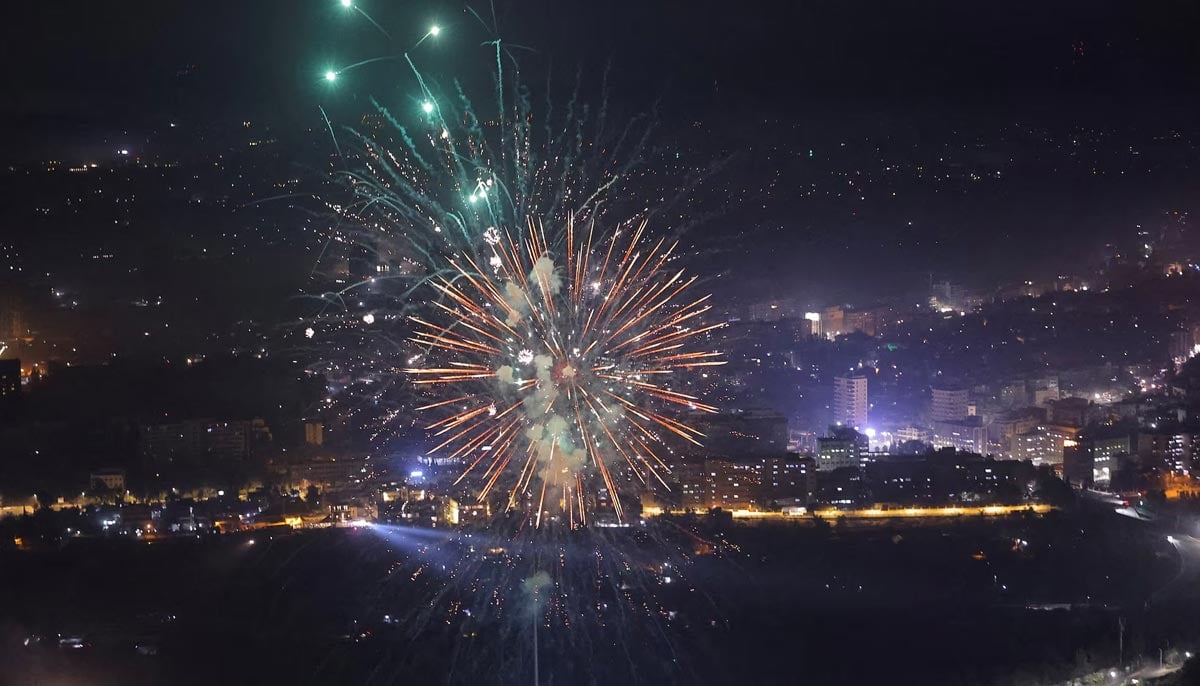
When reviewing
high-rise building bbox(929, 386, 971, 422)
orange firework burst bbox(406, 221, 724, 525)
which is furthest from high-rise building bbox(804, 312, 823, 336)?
orange firework burst bbox(406, 221, 724, 525)

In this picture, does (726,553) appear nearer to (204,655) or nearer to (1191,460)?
(204,655)

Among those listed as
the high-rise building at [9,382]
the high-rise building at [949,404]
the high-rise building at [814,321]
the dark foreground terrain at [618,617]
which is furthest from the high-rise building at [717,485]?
the high-rise building at [814,321]

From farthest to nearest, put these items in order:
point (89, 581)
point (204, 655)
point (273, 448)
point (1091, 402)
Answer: point (1091, 402), point (273, 448), point (89, 581), point (204, 655)

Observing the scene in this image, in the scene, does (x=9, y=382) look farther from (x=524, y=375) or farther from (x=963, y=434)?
(x=963, y=434)

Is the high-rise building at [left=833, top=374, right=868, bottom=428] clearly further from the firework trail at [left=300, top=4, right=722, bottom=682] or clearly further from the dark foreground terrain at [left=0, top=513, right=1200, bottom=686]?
the dark foreground terrain at [left=0, top=513, right=1200, bottom=686]

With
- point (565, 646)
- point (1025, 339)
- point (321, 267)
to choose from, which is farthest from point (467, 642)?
point (1025, 339)

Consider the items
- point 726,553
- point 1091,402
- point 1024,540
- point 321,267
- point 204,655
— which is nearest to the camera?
point 204,655
